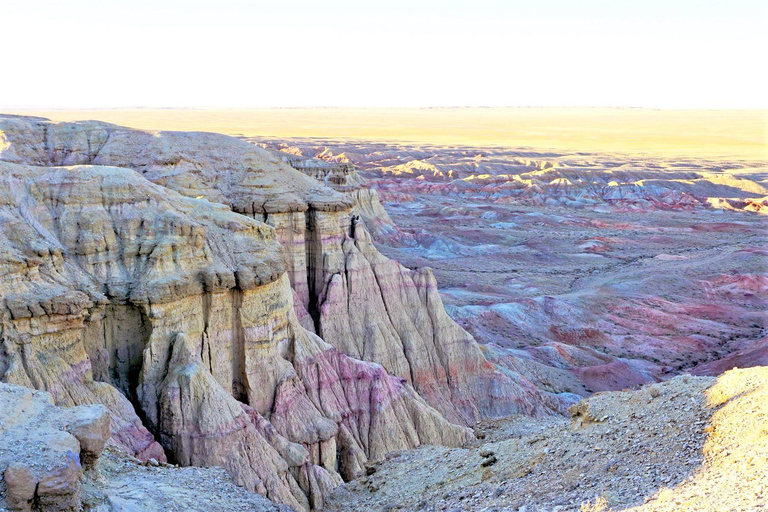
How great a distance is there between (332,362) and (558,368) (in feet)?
63.7


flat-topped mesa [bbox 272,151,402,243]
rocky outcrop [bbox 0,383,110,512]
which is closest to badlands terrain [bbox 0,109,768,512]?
rocky outcrop [bbox 0,383,110,512]

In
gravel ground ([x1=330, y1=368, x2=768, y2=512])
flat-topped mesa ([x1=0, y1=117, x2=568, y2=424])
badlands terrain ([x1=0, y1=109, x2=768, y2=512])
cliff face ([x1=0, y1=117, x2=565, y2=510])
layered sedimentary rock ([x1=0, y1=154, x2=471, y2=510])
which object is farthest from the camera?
flat-topped mesa ([x1=0, y1=117, x2=568, y2=424])

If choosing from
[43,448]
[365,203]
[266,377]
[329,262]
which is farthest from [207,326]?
[365,203]

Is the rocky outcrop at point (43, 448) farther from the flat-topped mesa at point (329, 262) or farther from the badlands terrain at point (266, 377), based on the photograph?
the flat-topped mesa at point (329, 262)

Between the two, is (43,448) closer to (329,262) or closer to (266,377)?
(266,377)

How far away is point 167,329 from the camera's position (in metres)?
19.0

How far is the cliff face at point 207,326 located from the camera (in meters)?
17.4

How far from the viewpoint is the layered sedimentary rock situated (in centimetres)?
1717

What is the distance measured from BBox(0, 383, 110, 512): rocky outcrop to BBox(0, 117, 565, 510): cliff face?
10.9ft

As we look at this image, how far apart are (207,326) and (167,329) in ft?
4.61

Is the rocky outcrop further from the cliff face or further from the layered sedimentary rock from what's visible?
the cliff face

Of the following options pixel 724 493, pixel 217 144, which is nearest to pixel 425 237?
pixel 217 144

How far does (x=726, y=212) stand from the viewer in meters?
110

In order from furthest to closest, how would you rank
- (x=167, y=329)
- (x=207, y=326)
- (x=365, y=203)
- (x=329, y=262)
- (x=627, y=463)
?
(x=365, y=203)
(x=329, y=262)
(x=207, y=326)
(x=167, y=329)
(x=627, y=463)
